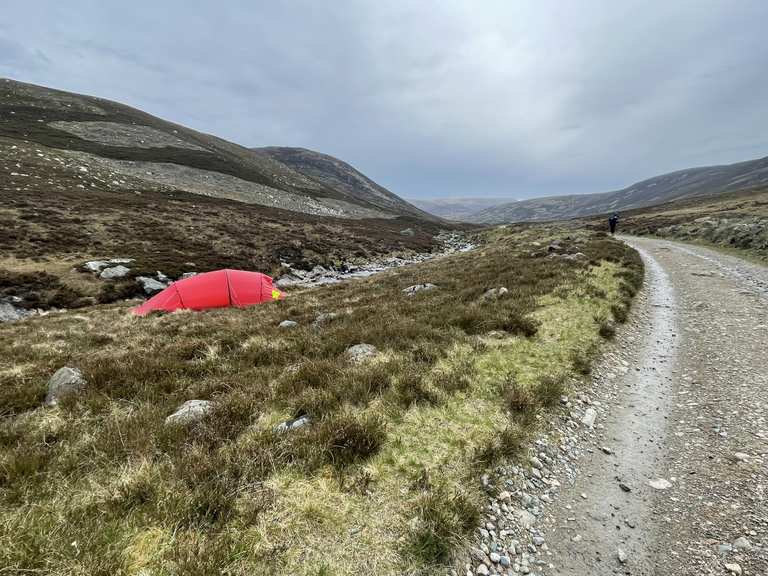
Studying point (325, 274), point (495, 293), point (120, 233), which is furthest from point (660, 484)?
point (120, 233)

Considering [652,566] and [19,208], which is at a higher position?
[19,208]

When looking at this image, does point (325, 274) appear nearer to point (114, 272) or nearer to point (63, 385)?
point (114, 272)

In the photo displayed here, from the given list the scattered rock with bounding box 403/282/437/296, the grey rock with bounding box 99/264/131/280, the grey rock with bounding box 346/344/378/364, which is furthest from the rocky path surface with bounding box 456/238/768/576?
the grey rock with bounding box 99/264/131/280

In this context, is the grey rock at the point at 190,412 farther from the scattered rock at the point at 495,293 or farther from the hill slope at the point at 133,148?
the hill slope at the point at 133,148

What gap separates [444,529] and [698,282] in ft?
63.4

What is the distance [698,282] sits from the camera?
51.9ft

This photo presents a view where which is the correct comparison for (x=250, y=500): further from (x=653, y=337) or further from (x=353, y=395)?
(x=653, y=337)

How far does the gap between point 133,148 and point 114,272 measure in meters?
64.4

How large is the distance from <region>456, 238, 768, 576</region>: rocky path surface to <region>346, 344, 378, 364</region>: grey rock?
3.86 meters

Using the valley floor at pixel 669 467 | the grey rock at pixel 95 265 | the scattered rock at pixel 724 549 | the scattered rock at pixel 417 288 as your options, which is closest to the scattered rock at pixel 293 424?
the valley floor at pixel 669 467

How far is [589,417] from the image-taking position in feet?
19.6

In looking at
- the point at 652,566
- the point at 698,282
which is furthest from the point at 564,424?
Answer: the point at 698,282

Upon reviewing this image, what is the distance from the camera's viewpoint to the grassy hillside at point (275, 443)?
3109 millimetres

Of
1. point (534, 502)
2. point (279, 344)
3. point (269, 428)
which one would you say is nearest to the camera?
point (534, 502)
